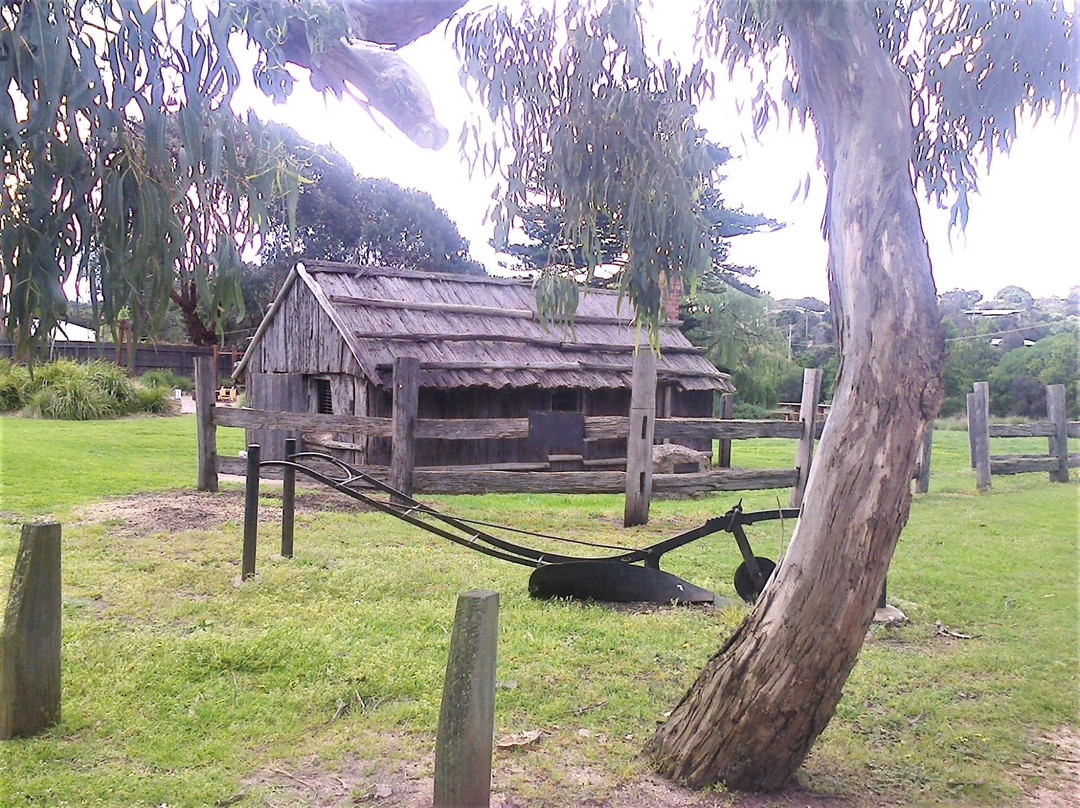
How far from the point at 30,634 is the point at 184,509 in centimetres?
651

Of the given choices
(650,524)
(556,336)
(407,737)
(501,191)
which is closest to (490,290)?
(556,336)

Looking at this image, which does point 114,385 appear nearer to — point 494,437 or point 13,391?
point 13,391

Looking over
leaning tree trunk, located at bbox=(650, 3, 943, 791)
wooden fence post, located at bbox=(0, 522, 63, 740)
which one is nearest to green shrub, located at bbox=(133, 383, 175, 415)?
wooden fence post, located at bbox=(0, 522, 63, 740)

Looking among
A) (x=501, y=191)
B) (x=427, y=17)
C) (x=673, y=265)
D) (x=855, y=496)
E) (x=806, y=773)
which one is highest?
(x=427, y=17)

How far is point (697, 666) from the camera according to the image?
4.93 meters

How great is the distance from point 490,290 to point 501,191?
9967 millimetres

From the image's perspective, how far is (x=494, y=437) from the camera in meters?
10.8

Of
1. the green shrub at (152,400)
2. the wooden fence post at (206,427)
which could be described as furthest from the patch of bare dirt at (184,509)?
the green shrub at (152,400)

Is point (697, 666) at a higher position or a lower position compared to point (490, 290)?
lower

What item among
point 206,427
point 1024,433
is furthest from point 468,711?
point 1024,433

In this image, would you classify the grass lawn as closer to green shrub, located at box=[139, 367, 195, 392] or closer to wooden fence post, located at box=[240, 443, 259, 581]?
wooden fence post, located at box=[240, 443, 259, 581]

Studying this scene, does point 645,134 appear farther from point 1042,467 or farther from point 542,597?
point 1042,467

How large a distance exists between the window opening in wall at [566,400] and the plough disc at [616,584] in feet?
28.9

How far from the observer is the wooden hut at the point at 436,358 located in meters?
13.1
